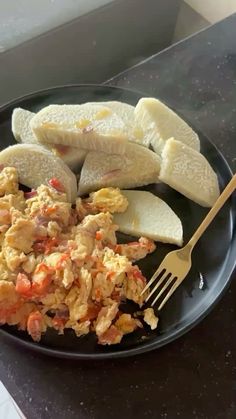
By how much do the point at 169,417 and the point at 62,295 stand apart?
0.26 m

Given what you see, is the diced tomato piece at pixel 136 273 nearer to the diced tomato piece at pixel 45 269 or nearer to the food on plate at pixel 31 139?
the diced tomato piece at pixel 45 269

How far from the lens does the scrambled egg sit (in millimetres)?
832

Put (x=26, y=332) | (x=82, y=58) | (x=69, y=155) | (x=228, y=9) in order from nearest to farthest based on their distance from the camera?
(x=26, y=332) < (x=69, y=155) < (x=82, y=58) < (x=228, y=9)

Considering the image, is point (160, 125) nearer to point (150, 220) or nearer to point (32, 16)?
point (150, 220)

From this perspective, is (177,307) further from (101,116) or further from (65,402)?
(101,116)

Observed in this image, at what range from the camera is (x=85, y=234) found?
887mm

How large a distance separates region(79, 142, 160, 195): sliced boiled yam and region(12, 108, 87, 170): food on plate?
0.02 metres

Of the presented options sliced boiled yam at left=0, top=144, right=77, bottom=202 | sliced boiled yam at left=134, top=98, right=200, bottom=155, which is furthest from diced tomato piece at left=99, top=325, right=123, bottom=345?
sliced boiled yam at left=134, top=98, right=200, bottom=155

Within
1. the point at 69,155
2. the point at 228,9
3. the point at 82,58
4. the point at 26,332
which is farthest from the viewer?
the point at 228,9

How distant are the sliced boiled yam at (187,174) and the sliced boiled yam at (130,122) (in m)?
0.07

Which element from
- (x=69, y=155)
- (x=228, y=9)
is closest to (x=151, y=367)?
(x=69, y=155)

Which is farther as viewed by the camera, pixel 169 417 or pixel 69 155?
pixel 69 155

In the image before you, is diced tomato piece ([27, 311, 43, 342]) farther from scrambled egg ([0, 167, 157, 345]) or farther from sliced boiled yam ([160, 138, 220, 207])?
sliced boiled yam ([160, 138, 220, 207])

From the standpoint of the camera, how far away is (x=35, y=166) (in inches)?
38.0
